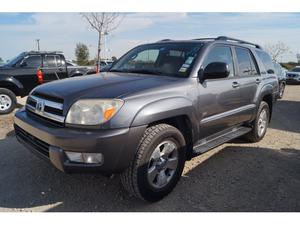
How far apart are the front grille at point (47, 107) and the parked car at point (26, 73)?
4.91 metres

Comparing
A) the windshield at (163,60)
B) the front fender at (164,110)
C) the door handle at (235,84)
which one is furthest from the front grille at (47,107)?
the door handle at (235,84)

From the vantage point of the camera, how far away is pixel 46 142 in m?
2.91

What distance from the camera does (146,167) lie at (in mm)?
2984

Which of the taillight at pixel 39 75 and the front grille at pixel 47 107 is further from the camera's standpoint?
A: the taillight at pixel 39 75

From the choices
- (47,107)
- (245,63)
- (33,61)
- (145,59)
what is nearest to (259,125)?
(245,63)

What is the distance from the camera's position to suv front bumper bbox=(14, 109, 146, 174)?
2.68 metres

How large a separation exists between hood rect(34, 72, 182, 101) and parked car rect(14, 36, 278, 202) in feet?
0.03

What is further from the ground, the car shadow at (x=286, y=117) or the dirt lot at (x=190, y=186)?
the dirt lot at (x=190, y=186)

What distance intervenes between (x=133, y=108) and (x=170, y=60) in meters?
1.36

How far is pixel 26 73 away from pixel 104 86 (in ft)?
20.5

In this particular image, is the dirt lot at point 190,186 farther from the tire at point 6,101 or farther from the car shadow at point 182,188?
the tire at point 6,101

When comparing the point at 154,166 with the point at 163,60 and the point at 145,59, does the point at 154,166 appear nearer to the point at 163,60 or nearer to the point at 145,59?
the point at 163,60

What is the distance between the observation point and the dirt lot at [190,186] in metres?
3.13

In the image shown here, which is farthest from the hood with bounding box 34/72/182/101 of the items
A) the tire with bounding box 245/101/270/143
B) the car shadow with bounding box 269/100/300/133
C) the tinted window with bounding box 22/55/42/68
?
the tinted window with bounding box 22/55/42/68
